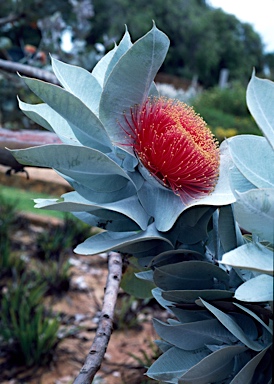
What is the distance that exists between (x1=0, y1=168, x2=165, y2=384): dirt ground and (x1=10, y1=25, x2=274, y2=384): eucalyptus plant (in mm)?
1189

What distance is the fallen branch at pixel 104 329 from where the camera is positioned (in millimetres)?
425

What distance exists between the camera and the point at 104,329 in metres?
0.49

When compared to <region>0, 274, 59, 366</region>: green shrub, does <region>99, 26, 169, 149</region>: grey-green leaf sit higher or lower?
higher

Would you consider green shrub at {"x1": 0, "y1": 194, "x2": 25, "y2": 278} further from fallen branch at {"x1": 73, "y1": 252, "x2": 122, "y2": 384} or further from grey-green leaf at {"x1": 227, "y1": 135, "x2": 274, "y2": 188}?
grey-green leaf at {"x1": 227, "y1": 135, "x2": 274, "y2": 188}

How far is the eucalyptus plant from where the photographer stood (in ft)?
1.19

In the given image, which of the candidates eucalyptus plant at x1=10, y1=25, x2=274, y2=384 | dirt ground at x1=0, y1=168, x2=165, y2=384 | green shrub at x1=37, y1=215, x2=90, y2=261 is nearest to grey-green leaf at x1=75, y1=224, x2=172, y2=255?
eucalyptus plant at x1=10, y1=25, x2=274, y2=384

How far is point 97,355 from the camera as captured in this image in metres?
0.45

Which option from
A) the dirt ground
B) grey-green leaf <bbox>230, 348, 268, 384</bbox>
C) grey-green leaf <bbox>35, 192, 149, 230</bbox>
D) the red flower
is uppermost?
the red flower

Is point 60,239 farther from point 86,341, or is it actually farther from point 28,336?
point 28,336

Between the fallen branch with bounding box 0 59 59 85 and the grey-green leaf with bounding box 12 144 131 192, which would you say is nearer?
the grey-green leaf with bounding box 12 144 131 192

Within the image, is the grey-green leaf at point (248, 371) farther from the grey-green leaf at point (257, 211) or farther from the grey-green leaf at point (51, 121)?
the grey-green leaf at point (51, 121)

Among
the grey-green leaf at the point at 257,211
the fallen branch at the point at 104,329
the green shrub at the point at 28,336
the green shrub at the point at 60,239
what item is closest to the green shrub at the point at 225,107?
the green shrub at the point at 60,239

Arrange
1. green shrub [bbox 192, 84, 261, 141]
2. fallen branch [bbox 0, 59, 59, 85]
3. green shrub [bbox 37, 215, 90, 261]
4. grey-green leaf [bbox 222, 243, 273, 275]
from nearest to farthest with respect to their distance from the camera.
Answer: grey-green leaf [bbox 222, 243, 273, 275] < fallen branch [bbox 0, 59, 59, 85] < green shrub [bbox 37, 215, 90, 261] < green shrub [bbox 192, 84, 261, 141]

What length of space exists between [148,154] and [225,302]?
0.46ft
